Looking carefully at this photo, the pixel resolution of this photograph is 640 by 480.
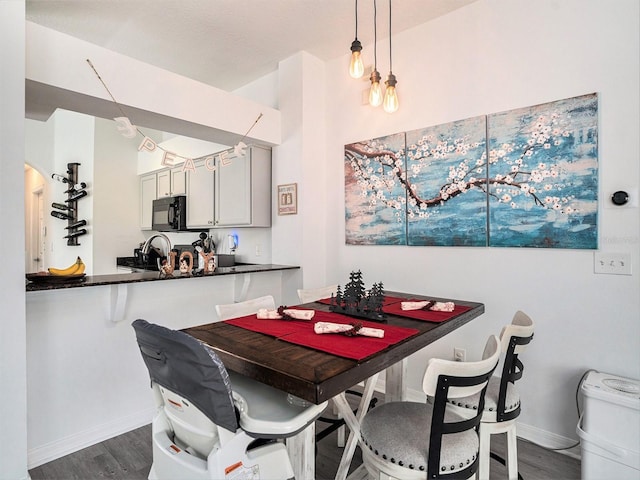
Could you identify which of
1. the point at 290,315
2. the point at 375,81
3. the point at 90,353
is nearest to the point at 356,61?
the point at 375,81

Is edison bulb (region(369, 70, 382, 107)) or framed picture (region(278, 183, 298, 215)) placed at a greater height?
edison bulb (region(369, 70, 382, 107))

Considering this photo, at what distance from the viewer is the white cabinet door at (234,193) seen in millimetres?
3533

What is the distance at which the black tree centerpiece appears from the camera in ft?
6.22

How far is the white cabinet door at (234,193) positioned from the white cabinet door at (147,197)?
159 cm

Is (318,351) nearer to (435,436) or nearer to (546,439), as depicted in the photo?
(435,436)

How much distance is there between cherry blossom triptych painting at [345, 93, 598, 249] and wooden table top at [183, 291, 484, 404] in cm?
117

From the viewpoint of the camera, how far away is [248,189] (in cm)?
352

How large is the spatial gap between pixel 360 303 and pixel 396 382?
1.82 ft

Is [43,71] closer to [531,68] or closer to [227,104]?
[227,104]

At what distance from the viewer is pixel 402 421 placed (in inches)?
58.1

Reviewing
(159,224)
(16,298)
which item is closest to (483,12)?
(16,298)

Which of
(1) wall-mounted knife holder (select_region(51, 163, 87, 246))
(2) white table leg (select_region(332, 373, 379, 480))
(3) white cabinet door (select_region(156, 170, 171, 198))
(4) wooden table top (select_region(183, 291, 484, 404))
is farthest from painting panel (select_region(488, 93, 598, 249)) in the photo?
(1) wall-mounted knife holder (select_region(51, 163, 87, 246))

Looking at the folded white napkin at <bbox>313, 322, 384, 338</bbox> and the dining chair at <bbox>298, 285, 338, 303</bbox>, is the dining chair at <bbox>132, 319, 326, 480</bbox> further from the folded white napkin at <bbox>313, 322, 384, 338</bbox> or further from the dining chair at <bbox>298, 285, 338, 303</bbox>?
the dining chair at <bbox>298, 285, 338, 303</bbox>

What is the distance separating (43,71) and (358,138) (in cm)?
232
